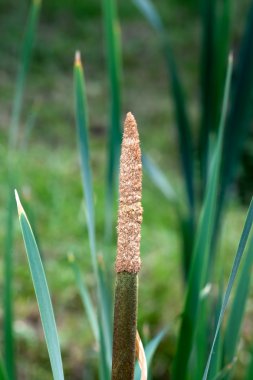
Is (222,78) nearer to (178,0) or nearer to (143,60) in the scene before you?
(143,60)

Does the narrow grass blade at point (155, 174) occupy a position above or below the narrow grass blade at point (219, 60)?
below

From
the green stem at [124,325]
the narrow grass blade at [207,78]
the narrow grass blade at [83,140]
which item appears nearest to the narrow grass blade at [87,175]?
the narrow grass blade at [83,140]

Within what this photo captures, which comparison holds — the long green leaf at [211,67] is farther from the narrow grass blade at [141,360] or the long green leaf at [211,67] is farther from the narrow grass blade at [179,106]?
the narrow grass blade at [141,360]

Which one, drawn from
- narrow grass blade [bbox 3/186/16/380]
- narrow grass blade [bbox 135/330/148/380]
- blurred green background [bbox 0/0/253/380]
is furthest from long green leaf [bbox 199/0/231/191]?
narrow grass blade [bbox 135/330/148/380]

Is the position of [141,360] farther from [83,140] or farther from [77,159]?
[77,159]

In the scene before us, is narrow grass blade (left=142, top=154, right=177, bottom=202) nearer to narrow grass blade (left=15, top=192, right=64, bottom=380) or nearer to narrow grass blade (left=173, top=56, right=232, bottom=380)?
narrow grass blade (left=173, top=56, right=232, bottom=380)

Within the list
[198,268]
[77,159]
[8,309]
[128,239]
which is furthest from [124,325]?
[77,159]

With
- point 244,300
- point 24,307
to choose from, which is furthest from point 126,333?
point 24,307
